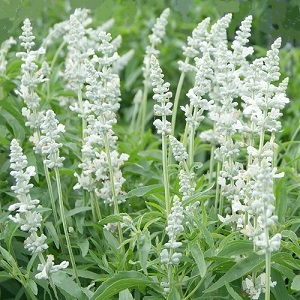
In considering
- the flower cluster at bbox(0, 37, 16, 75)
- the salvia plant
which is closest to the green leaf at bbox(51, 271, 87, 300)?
the salvia plant

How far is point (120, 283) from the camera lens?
1981 mm

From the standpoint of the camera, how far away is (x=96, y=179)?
2486 mm

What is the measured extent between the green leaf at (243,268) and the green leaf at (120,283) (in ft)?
0.71

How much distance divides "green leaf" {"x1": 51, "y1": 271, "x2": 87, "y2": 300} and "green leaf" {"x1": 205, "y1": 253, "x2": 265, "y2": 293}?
1.40 feet

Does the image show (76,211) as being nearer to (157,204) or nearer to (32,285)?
(157,204)

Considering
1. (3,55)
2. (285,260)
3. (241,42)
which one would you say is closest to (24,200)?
(285,260)

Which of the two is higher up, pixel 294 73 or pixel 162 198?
pixel 294 73

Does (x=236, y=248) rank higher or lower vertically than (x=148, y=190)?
lower

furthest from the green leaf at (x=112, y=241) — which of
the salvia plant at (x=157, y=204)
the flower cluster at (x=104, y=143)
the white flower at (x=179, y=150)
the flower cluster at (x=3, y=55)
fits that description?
the flower cluster at (x=3, y=55)

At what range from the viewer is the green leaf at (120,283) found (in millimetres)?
1972

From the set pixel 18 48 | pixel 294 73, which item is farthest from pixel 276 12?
pixel 18 48

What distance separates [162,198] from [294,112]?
207 centimetres

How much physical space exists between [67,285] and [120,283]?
25 cm

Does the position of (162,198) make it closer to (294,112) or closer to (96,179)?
(96,179)
